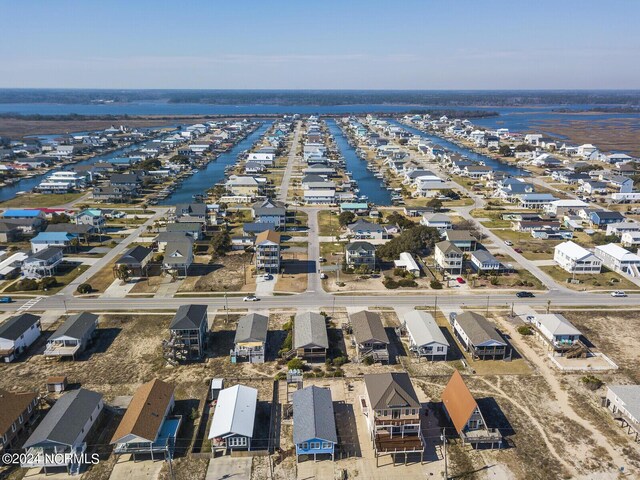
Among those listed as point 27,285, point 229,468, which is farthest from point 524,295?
point 27,285

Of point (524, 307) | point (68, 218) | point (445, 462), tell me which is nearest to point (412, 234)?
point (524, 307)

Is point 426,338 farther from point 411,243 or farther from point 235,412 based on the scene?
point 411,243

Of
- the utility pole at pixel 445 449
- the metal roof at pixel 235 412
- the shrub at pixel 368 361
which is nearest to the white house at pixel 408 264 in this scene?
the shrub at pixel 368 361

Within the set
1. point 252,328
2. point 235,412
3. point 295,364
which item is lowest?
point 295,364

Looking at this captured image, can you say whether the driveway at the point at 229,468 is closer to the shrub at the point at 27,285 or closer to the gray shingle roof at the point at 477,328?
the gray shingle roof at the point at 477,328

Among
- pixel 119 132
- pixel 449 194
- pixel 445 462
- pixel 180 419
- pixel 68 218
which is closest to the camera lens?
pixel 445 462

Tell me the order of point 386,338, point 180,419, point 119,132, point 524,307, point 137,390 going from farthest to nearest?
point 119,132 < point 524,307 < point 386,338 < point 137,390 < point 180,419

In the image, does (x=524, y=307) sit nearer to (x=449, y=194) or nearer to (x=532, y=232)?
(x=532, y=232)
